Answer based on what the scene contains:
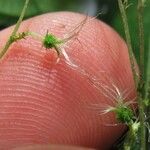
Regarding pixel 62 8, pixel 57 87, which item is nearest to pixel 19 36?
pixel 57 87

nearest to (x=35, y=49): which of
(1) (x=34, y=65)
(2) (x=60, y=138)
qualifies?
(1) (x=34, y=65)

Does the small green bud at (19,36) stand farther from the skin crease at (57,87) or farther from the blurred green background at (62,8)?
the blurred green background at (62,8)

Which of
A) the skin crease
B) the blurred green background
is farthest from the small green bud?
the blurred green background

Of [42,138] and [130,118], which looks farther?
[42,138]

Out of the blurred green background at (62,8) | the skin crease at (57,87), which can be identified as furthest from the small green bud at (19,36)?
the blurred green background at (62,8)

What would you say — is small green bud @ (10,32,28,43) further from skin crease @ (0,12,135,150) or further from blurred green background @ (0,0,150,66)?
blurred green background @ (0,0,150,66)

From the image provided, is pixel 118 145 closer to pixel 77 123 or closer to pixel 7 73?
pixel 77 123

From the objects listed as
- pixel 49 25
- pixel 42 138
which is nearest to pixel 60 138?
pixel 42 138

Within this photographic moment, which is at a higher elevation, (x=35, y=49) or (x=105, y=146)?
(x=35, y=49)
